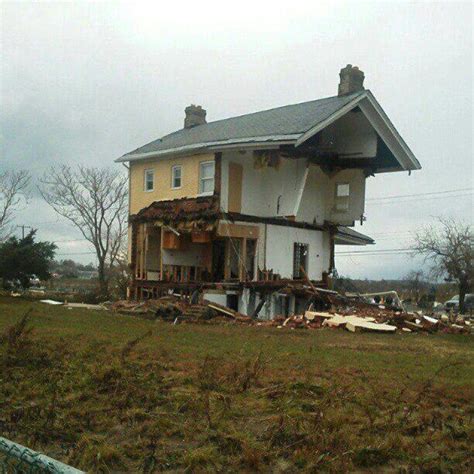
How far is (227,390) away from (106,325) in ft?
33.2

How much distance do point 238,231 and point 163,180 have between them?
5166 mm

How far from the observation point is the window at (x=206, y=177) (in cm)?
2670

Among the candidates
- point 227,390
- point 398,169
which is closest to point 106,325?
point 227,390

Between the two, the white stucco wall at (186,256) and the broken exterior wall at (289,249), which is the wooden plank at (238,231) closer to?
the broken exterior wall at (289,249)

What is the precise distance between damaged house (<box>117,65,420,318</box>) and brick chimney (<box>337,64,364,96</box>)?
0.17ft

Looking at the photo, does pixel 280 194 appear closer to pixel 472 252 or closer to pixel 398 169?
pixel 398 169

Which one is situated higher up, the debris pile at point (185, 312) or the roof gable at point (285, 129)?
the roof gable at point (285, 129)

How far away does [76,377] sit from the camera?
27.2 feet

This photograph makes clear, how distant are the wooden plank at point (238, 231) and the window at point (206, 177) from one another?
1.83 meters

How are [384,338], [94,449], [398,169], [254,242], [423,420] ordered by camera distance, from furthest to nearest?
[398,169] → [254,242] → [384,338] → [423,420] → [94,449]

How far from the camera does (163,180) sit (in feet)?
95.6

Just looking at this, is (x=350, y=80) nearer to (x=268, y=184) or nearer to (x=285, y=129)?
(x=285, y=129)

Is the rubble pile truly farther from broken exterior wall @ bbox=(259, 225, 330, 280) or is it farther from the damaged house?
broken exterior wall @ bbox=(259, 225, 330, 280)

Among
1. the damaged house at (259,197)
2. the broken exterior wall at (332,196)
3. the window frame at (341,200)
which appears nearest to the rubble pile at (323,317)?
the damaged house at (259,197)
